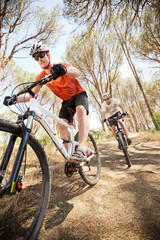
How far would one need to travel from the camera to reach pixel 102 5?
264 centimetres

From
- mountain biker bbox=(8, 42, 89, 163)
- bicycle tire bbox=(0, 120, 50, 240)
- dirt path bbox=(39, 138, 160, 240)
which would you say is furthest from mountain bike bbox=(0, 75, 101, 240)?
mountain biker bbox=(8, 42, 89, 163)

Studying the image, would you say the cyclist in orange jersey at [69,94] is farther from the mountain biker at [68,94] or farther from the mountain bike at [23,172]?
the mountain bike at [23,172]

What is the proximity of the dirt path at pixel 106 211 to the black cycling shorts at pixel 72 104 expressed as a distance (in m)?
1.11

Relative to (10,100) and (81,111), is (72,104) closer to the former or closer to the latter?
(81,111)

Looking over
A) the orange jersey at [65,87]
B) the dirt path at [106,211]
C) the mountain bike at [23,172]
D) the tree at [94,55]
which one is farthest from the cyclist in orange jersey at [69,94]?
the tree at [94,55]

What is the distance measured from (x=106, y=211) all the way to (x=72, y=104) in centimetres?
149

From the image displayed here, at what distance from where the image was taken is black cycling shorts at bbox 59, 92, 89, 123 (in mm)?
1961

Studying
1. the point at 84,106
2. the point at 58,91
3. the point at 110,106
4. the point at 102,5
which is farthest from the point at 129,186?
the point at 102,5

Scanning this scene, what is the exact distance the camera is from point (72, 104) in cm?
211

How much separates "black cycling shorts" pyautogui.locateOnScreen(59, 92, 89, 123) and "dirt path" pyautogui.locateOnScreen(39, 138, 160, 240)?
43.7 inches

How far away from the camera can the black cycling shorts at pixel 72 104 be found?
1.96 metres

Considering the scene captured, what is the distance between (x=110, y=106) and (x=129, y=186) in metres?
3.00

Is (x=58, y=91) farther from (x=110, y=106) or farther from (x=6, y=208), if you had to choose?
(x=110, y=106)

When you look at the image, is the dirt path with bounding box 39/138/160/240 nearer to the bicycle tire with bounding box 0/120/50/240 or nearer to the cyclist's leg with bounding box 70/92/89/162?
the bicycle tire with bounding box 0/120/50/240
